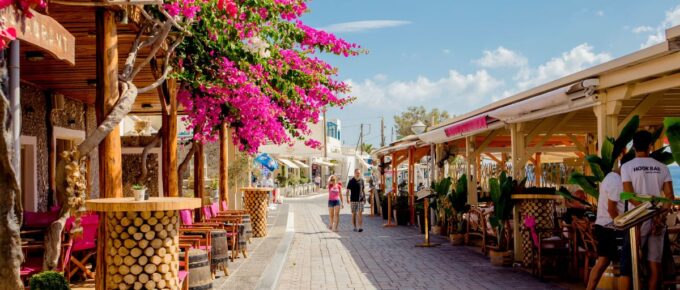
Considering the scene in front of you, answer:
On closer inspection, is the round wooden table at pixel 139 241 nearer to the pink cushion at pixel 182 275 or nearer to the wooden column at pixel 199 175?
the pink cushion at pixel 182 275

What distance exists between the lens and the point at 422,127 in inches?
810

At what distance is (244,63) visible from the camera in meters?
11.0

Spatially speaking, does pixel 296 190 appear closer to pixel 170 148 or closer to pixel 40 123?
pixel 40 123

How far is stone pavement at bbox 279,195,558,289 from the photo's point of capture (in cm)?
942

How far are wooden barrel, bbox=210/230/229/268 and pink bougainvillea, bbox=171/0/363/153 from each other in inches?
95.1

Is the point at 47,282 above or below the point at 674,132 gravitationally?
below

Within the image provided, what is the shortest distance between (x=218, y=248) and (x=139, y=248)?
4.01m

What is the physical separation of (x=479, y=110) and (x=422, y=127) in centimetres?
645

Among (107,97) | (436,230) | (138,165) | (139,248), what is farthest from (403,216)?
(139,248)

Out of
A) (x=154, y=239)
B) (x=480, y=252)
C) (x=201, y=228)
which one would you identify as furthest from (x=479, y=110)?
(x=154, y=239)

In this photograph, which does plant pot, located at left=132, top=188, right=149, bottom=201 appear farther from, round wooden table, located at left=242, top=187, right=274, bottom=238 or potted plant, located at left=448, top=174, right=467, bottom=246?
round wooden table, located at left=242, top=187, right=274, bottom=238

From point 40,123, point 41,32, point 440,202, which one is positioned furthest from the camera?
point 440,202

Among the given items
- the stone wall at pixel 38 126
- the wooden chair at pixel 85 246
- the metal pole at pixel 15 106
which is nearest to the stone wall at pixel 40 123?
the stone wall at pixel 38 126

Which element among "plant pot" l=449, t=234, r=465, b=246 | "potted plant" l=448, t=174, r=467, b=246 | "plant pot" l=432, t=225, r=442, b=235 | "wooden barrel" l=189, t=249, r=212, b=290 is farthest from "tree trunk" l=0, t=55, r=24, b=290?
"plant pot" l=432, t=225, r=442, b=235
